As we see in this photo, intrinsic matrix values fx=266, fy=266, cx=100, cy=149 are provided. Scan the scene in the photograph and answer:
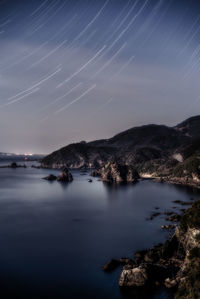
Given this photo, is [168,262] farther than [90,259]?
No

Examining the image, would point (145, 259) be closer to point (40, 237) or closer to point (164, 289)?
point (164, 289)

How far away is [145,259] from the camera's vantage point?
4606cm

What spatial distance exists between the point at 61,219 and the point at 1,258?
111ft

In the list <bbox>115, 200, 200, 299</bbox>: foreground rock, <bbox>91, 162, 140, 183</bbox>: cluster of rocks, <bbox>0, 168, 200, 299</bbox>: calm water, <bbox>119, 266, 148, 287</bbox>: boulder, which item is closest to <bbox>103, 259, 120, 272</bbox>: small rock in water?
<bbox>0, 168, 200, 299</bbox>: calm water

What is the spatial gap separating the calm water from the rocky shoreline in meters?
1.93

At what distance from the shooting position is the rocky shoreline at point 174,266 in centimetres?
3392

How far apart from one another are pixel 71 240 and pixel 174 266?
26766 millimetres

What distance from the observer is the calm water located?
40125 millimetres

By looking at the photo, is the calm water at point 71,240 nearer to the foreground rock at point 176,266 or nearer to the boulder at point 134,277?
the boulder at point 134,277

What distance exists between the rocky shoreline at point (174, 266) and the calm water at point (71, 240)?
1931 mm

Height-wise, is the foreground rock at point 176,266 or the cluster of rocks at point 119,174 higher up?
the cluster of rocks at point 119,174

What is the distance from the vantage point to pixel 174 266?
140ft

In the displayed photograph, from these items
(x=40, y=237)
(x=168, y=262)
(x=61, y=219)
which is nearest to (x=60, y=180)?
(x=61, y=219)

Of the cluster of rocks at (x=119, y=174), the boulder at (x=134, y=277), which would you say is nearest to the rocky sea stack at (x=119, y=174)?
the cluster of rocks at (x=119, y=174)
